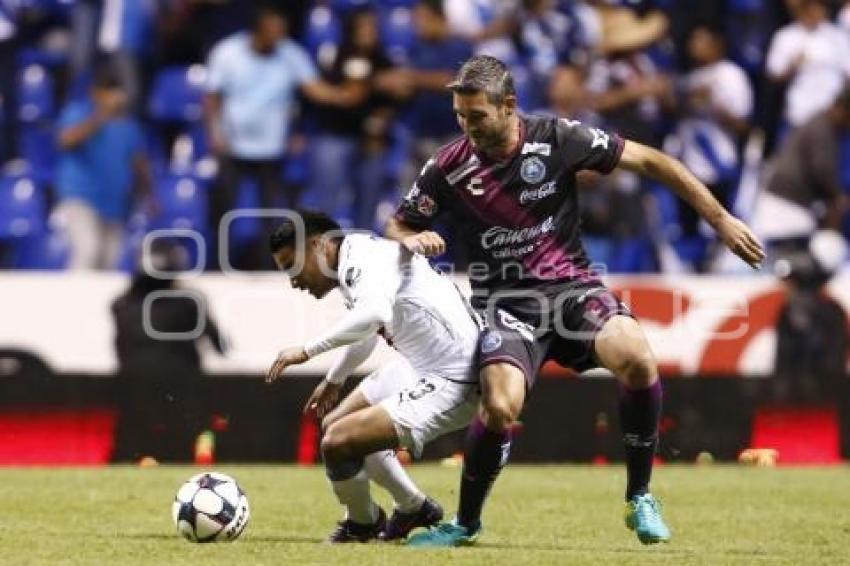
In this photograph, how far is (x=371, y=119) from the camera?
17.1 meters

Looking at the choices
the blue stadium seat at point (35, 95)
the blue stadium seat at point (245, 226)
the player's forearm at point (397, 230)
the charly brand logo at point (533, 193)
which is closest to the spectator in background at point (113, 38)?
the blue stadium seat at point (35, 95)

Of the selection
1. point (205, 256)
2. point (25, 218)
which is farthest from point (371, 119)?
point (25, 218)

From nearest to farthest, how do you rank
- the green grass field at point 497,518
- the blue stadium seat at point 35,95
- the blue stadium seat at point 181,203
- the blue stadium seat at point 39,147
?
1. the green grass field at point 497,518
2. the blue stadium seat at point 181,203
3. the blue stadium seat at point 39,147
4. the blue stadium seat at point 35,95

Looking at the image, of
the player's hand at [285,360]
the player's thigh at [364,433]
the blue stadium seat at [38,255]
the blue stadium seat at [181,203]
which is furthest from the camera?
the blue stadium seat at [38,255]

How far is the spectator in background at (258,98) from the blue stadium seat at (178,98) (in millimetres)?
129

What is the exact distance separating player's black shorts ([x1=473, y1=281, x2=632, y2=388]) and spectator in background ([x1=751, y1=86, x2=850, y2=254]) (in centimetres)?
762

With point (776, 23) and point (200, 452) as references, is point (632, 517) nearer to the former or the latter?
point (200, 452)

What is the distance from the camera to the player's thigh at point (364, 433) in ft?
28.8

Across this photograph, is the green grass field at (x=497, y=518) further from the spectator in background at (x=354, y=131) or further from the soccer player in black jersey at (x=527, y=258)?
the spectator in background at (x=354, y=131)

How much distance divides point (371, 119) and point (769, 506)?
6785mm

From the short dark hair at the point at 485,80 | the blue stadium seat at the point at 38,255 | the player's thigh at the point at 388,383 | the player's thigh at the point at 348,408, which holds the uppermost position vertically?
the short dark hair at the point at 485,80

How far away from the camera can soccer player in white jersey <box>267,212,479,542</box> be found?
28.8ft

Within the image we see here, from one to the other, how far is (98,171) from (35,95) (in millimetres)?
935

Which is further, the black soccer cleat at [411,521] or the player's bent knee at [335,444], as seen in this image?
the black soccer cleat at [411,521]
